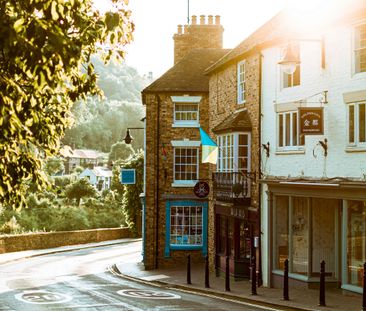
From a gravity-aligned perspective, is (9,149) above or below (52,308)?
above

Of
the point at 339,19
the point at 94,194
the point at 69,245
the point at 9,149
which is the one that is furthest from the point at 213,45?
the point at 94,194

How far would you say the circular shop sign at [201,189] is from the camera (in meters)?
31.3

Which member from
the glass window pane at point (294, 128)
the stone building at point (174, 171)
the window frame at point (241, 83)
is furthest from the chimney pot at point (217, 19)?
the glass window pane at point (294, 128)

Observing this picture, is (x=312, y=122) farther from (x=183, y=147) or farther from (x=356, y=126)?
(x=183, y=147)

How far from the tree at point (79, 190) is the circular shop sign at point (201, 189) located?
147ft

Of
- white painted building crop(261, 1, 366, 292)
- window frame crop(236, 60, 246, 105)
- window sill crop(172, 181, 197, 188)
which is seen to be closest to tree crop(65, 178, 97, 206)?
A: window sill crop(172, 181, 197, 188)

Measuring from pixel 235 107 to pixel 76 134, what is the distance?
161912 millimetres

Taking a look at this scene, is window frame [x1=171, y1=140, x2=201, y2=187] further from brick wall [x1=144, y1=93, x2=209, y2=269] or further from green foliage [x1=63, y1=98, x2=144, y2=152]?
green foliage [x1=63, y1=98, x2=144, y2=152]

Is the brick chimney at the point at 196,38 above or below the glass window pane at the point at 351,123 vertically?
above

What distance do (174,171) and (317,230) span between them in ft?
45.3

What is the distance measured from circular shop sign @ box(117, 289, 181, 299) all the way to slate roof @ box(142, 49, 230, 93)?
13.4m

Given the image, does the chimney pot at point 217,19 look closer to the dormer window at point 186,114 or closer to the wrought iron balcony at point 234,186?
the dormer window at point 186,114

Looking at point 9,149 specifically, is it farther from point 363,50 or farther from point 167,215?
point 167,215

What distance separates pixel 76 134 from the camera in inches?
7362
